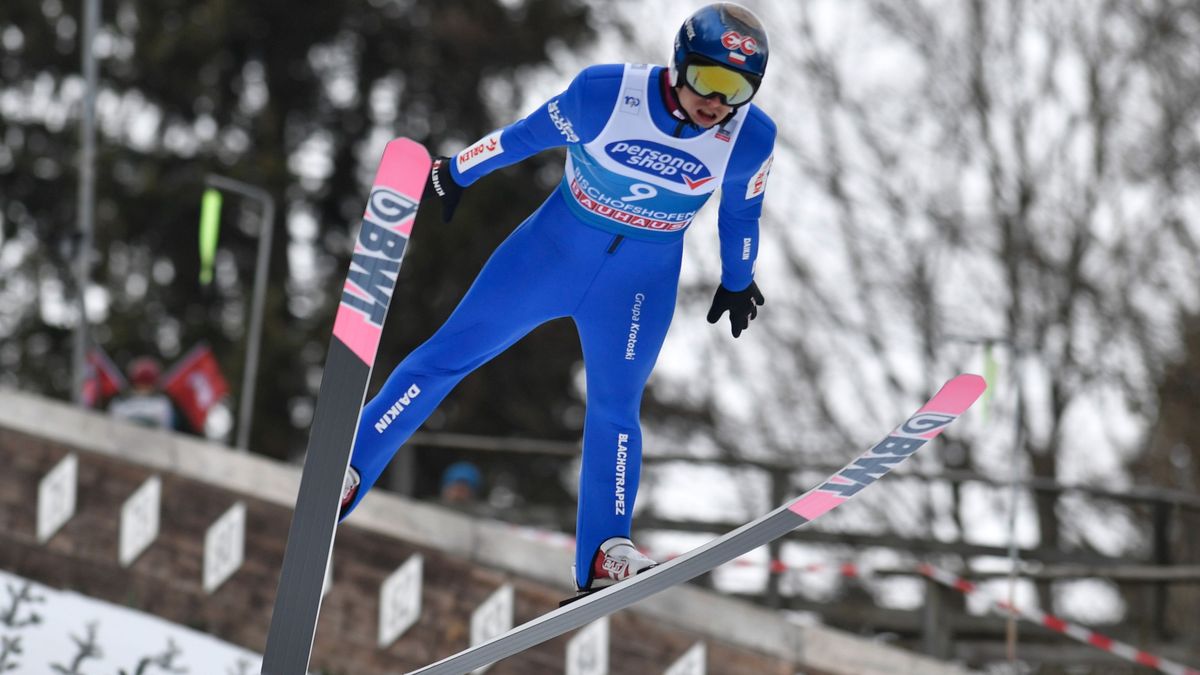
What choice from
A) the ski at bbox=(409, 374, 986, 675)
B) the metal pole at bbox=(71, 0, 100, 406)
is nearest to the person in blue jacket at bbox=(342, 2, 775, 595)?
the ski at bbox=(409, 374, 986, 675)


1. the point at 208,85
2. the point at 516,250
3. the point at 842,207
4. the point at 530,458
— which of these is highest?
the point at 208,85

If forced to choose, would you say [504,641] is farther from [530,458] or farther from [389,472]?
[530,458]

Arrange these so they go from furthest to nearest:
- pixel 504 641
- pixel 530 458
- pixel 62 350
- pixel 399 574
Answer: pixel 62 350, pixel 530 458, pixel 399 574, pixel 504 641

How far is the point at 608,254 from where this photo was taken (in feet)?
13.1

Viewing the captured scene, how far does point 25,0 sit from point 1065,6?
448 inches

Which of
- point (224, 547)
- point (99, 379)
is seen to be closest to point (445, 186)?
point (224, 547)

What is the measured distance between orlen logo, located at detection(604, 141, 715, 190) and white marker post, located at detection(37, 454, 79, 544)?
437 centimetres

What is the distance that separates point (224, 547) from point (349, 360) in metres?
3.96

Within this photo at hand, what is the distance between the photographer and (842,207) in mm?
14734

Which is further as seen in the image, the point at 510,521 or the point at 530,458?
the point at 530,458

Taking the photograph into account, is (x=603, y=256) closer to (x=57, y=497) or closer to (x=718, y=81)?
(x=718, y=81)

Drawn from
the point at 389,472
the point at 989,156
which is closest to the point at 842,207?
the point at 989,156

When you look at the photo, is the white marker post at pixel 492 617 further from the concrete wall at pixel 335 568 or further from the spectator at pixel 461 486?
the spectator at pixel 461 486

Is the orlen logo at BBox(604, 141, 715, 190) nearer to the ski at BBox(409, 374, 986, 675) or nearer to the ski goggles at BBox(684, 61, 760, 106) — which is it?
the ski goggles at BBox(684, 61, 760, 106)
